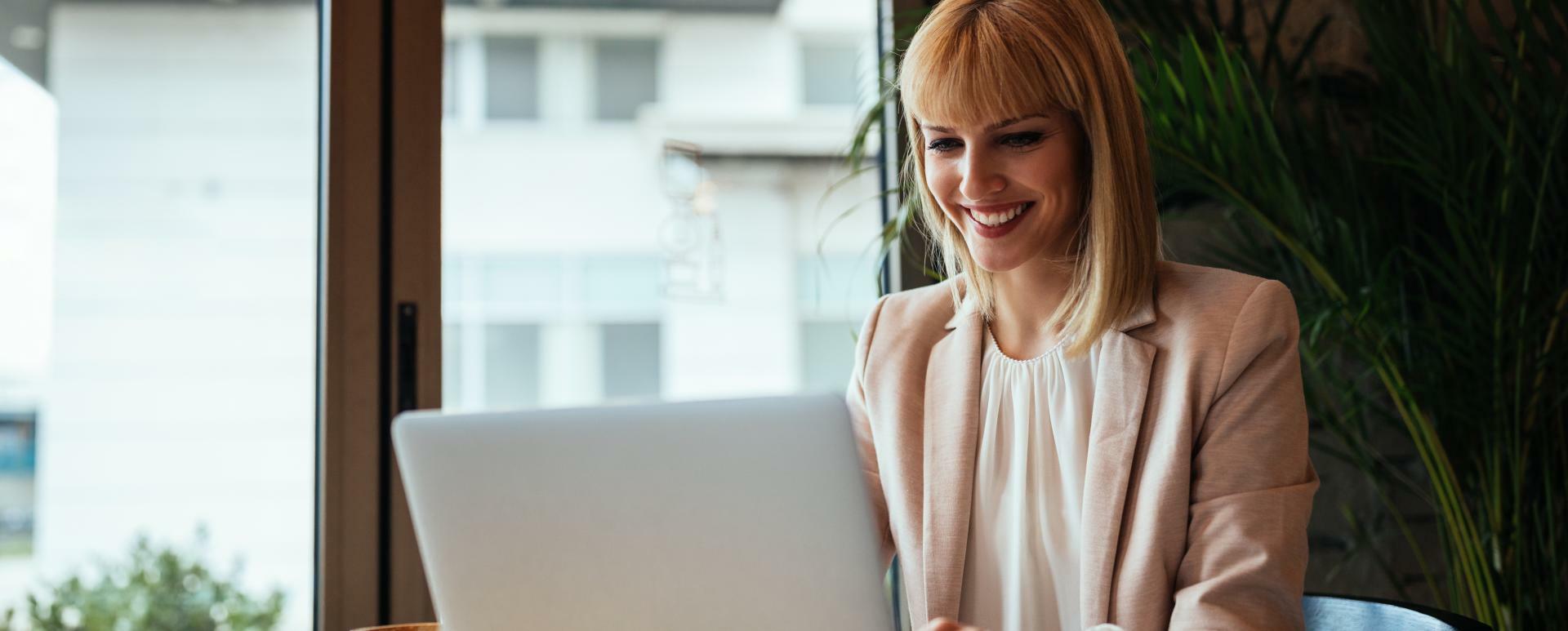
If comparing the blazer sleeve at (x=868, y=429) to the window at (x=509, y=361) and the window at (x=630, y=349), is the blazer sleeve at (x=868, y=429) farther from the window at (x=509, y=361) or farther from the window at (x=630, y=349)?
the window at (x=630, y=349)

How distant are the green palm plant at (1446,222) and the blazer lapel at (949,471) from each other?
40 centimetres

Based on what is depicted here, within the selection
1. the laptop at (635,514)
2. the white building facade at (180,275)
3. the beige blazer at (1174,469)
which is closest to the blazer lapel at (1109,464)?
the beige blazer at (1174,469)

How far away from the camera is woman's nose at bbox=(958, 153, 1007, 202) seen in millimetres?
1132

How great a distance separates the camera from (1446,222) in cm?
160

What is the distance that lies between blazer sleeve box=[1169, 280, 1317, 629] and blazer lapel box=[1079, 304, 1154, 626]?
0.20 feet

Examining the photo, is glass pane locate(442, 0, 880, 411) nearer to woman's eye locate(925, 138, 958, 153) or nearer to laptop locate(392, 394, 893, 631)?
woman's eye locate(925, 138, 958, 153)

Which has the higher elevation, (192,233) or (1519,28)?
(1519,28)

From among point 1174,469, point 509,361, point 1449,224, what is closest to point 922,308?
point 1174,469

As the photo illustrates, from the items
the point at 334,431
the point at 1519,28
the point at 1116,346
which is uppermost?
the point at 1519,28

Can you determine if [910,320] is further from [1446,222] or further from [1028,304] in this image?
[1446,222]

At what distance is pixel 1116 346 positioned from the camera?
112 centimetres

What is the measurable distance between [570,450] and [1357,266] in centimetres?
128

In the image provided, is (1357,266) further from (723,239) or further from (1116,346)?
(723,239)

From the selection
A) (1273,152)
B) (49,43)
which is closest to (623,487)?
(1273,152)
